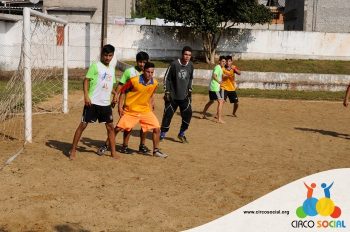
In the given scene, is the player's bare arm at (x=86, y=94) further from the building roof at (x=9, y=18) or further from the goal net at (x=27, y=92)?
the building roof at (x=9, y=18)

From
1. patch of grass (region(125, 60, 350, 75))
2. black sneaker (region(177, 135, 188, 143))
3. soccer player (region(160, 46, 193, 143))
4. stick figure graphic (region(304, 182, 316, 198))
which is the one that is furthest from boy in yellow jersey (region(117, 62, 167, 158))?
patch of grass (region(125, 60, 350, 75))

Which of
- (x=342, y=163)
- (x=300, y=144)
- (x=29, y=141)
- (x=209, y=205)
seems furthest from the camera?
(x=300, y=144)

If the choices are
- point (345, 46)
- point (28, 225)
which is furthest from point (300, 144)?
point (345, 46)

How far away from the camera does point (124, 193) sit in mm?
6090

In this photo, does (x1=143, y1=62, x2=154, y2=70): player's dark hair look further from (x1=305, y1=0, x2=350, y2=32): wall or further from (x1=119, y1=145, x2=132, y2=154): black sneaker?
(x1=305, y1=0, x2=350, y2=32): wall

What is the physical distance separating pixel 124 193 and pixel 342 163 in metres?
4.07

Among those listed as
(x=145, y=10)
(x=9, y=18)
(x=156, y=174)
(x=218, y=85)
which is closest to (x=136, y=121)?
(x=156, y=174)

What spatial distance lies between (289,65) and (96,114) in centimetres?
2155

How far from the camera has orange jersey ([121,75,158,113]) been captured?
26.2 feet

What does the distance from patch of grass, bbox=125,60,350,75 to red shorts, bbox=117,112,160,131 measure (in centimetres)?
1792

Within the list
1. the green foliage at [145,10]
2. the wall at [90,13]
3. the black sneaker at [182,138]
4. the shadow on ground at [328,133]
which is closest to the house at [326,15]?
the wall at [90,13]

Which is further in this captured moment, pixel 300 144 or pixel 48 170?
pixel 300 144

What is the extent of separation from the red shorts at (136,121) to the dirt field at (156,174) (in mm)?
529

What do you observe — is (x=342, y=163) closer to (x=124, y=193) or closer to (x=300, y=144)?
(x=300, y=144)
